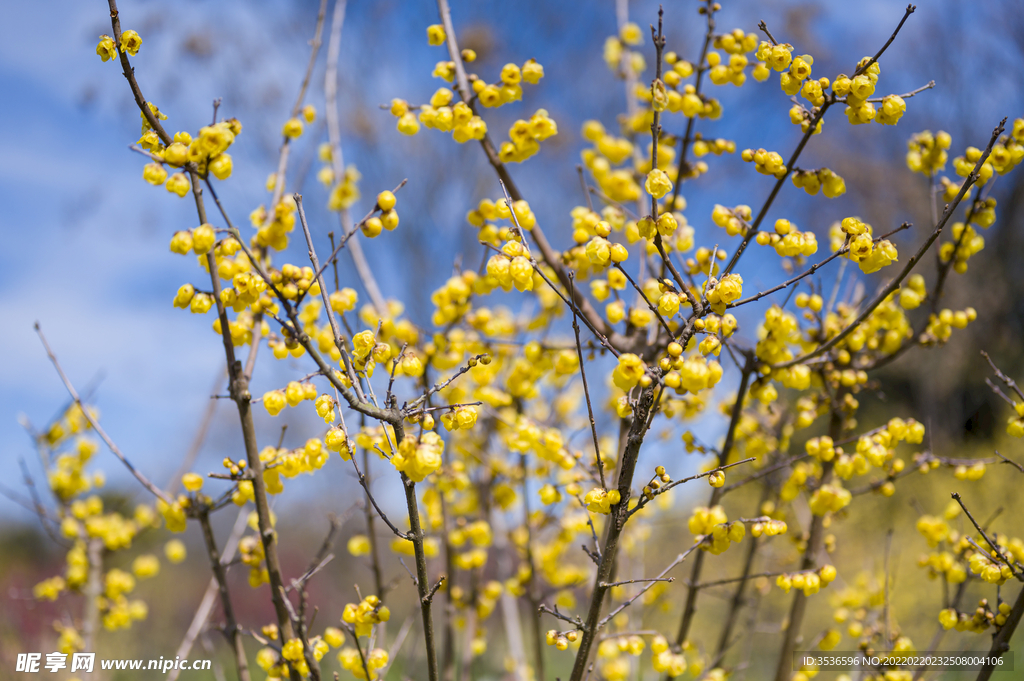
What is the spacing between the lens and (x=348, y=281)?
7.80 m

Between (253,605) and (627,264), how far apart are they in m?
8.40

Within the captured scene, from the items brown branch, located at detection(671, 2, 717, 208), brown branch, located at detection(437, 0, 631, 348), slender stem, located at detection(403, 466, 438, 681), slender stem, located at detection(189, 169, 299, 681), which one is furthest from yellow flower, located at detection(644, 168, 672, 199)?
slender stem, located at detection(189, 169, 299, 681)

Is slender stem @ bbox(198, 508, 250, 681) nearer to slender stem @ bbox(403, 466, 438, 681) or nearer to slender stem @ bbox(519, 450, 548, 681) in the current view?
slender stem @ bbox(403, 466, 438, 681)

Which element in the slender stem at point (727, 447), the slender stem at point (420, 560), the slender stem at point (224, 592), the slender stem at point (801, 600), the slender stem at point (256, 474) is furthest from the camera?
the slender stem at point (801, 600)

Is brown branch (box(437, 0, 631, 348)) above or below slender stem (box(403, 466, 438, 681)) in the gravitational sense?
above

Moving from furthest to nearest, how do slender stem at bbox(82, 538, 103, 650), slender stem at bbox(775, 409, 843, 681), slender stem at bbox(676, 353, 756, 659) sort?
slender stem at bbox(82, 538, 103, 650)
slender stem at bbox(775, 409, 843, 681)
slender stem at bbox(676, 353, 756, 659)

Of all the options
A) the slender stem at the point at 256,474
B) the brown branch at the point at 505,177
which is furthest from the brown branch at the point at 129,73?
the brown branch at the point at 505,177

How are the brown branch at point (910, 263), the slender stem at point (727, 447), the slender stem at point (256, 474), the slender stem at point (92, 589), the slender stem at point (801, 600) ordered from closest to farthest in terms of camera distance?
the brown branch at point (910, 263) < the slender stem at point (256, 474) < the slender stem at point (727, 447) < the slender stem at point (801, 600) < the slender stem at point (92, 589)

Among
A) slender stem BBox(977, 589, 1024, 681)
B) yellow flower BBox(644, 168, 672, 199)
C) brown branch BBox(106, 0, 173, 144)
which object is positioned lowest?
slender stem BBox(977, 589, 1024, 681)

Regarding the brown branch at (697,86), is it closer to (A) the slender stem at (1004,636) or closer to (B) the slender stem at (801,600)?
(B) the slender stem at (801,600)

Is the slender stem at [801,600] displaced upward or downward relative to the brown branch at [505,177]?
downward

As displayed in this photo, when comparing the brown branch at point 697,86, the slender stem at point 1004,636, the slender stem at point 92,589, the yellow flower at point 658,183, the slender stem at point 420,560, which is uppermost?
the brown branch at point 697,86

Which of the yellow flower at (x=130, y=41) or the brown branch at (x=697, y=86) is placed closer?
the yellow flower at (x=130, y=41)

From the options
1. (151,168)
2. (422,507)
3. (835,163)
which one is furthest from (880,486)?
(835,163)
